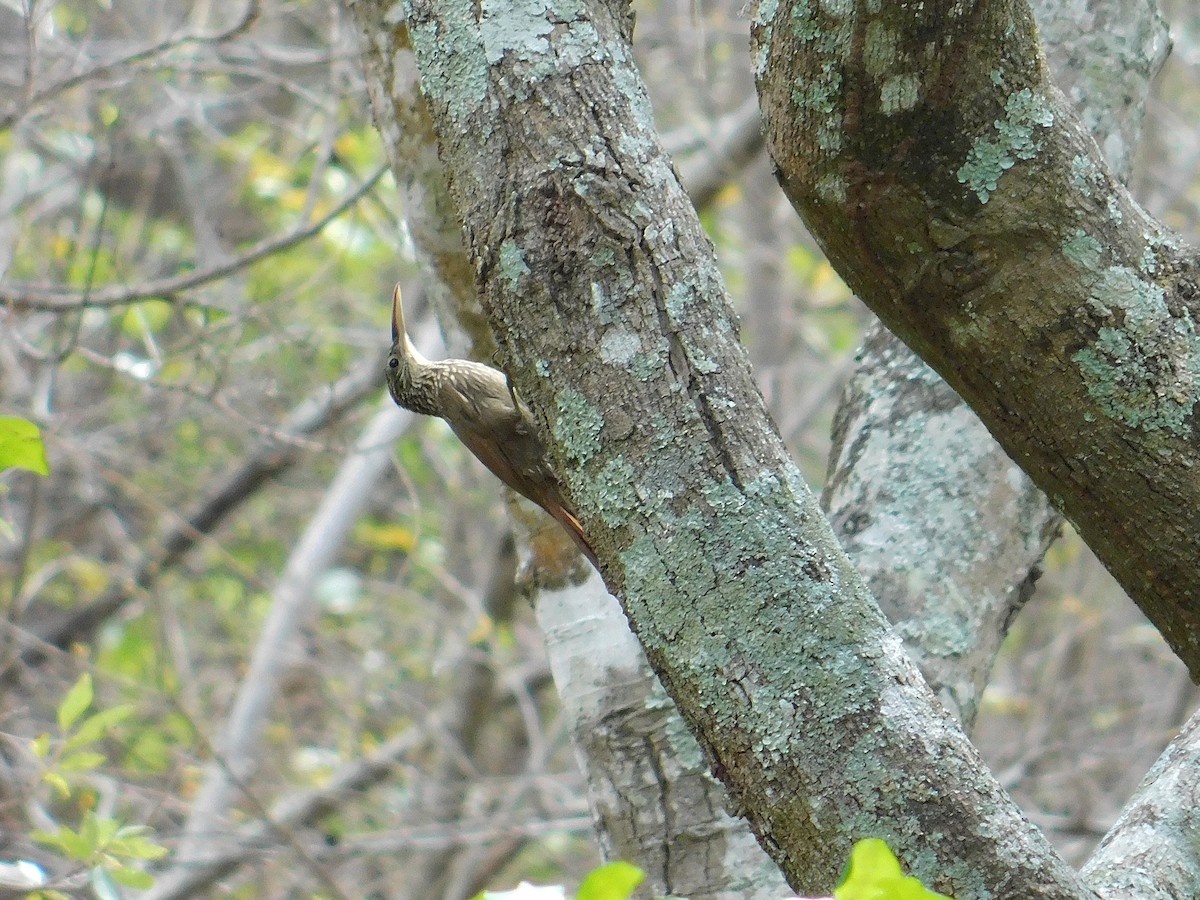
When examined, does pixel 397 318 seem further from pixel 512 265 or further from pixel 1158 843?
Answer: pixel 1158 843

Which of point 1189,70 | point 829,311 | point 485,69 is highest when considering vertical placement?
point 1189,70

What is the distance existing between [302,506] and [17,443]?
5681 mm

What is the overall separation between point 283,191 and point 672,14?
9.99 ft

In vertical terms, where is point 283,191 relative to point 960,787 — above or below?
above

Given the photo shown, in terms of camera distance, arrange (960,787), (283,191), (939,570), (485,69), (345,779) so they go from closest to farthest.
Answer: (960,787)
(485,69)
(939,570)
(283,191)
(345,779)

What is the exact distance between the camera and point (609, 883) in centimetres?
93

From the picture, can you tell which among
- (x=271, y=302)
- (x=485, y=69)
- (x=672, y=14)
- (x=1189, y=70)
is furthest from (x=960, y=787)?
(x=1189, y=70)

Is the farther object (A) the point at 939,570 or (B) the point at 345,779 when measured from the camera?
(B) the point at 345,779

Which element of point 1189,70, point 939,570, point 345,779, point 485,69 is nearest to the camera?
point 485,69

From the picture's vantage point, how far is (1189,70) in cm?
786

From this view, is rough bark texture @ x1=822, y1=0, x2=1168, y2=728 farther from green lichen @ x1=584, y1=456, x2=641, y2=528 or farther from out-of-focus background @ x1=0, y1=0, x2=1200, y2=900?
out-of-focus background @ x1=0, y1=0, x2=1200, y2=900

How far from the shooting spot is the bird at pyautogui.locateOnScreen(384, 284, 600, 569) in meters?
2.65

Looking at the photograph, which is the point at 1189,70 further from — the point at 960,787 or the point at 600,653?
the point at 960,787

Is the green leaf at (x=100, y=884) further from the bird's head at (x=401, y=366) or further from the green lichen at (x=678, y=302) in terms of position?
the green lichen at (x=678, y=302)
